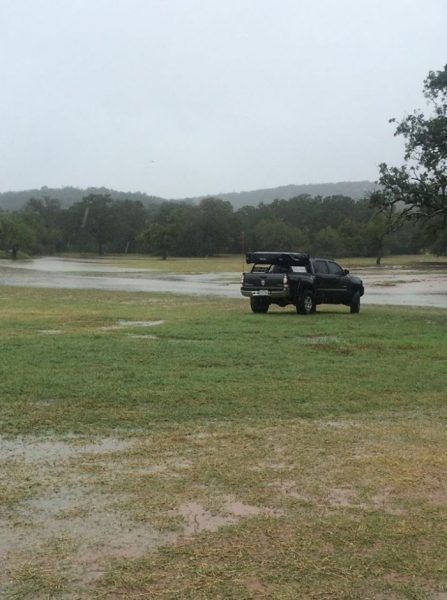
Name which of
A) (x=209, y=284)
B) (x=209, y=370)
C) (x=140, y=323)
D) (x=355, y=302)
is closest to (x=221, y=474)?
(x=209, y=370)

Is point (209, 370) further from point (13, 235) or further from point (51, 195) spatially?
point (51, 195)

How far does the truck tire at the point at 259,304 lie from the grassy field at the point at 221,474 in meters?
9.03

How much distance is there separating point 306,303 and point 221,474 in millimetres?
15917

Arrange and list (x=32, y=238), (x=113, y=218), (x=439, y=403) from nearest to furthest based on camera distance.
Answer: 1. (x=439, y=403)
2. (x=32, y=238)
3. (x=113, y=218)

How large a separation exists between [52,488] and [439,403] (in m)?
4.96

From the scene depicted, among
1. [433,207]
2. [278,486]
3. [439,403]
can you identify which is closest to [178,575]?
[278,486]

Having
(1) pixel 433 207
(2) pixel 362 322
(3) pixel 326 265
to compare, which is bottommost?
(2) pixel 362 322

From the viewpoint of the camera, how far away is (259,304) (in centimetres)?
2130

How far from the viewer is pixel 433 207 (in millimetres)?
24297

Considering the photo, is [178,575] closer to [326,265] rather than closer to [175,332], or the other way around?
[175,332]

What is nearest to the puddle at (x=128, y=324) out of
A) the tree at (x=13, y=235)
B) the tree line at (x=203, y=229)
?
the tree line at (x=203, y=229)

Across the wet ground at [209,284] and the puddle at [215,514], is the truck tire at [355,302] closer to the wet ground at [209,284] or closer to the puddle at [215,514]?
the wet ground at [209,284]

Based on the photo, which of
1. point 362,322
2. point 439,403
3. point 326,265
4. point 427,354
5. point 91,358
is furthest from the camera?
point 326,265

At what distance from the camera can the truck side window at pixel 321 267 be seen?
2208cm
